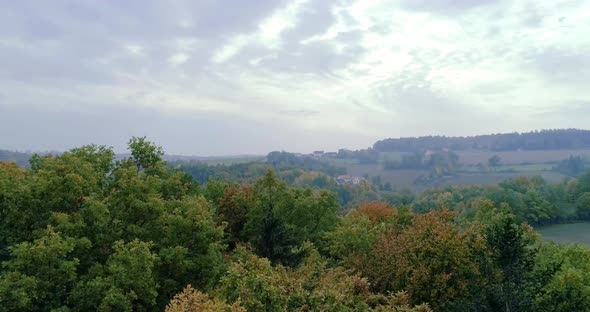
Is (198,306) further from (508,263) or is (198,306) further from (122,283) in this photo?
(508,263)

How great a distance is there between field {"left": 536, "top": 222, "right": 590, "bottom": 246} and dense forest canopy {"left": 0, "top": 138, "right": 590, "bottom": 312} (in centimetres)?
5425

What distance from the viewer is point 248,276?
17266mm

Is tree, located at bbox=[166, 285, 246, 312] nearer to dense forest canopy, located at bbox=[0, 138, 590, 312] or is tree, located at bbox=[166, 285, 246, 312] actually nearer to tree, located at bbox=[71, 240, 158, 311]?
dense forest canopy, located at bbox=[0, 138, 590, 312]

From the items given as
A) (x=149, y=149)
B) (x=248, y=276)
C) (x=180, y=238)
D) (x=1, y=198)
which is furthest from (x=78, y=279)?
(x=149, y=149)

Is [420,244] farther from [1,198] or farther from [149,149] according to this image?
[1,198]

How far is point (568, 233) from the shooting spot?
289 ft

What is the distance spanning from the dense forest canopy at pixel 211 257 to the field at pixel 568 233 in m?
54.3

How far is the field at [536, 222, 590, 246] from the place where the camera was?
81.2 m

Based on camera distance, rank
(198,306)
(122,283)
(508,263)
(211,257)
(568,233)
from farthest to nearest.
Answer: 1. (568,233)
2. (211,257)
3. (508,263)
4. (122,283)
5. (198,306)

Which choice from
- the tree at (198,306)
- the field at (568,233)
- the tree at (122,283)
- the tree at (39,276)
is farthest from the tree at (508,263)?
the field at (568,233)

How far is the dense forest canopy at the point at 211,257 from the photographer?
18547mm

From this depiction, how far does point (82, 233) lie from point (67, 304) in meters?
3.60

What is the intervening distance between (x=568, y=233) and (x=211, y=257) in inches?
3420

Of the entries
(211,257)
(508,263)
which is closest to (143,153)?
(211,257)
